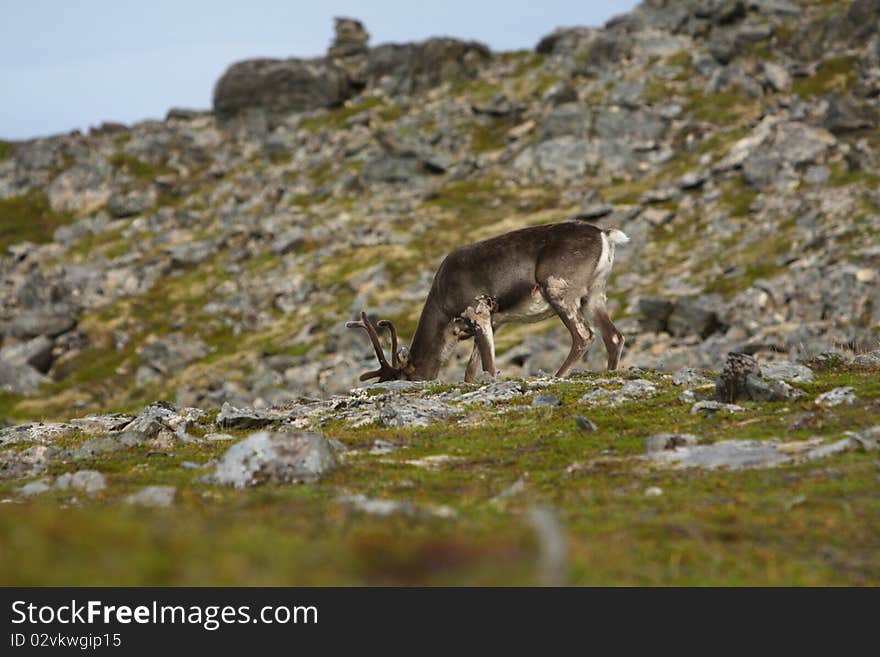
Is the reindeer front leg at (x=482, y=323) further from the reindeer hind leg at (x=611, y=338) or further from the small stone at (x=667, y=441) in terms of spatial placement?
the small stone at (x=667, y=441)

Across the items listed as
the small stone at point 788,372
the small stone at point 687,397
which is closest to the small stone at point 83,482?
the small stone at point 687,397

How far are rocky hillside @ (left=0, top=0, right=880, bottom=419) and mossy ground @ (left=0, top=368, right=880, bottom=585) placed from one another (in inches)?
939

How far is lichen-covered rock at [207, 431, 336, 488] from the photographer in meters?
12.3

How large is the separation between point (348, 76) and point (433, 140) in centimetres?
3122

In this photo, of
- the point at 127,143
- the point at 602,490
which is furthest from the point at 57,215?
the point at 602,490

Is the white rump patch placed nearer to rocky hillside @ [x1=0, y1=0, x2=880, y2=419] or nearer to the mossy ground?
the mossy ground

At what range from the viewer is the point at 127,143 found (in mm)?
107875

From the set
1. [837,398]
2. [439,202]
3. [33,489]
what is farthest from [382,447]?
[439,202]

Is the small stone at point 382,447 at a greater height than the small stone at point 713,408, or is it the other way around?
the small stone at point 382,447

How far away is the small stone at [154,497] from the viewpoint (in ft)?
36.3

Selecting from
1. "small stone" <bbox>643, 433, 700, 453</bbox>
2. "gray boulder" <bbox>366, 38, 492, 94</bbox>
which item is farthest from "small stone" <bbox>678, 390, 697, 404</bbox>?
"gray boulder" <bbox>366, 38, 492, 94</bbox>

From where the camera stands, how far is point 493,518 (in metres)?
9.75

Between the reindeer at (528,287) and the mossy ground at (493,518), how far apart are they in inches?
261

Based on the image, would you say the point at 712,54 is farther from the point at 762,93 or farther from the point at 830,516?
the point at 830,516
